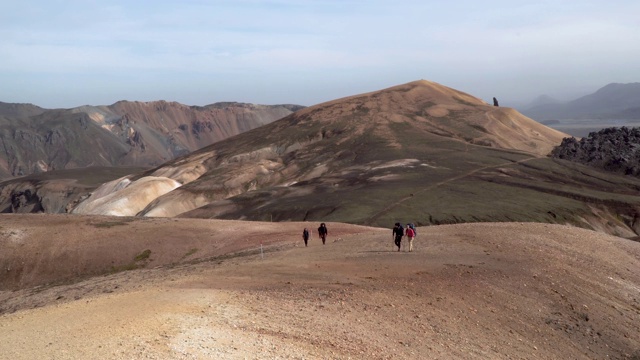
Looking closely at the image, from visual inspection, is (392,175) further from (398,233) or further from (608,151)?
(398,233)

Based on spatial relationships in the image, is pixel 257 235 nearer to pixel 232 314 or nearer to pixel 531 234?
pixel 531 234

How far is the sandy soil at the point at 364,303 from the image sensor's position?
18766mm

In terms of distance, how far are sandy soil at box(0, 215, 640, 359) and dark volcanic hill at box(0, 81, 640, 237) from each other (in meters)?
36.2

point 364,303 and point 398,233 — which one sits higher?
point 398,233

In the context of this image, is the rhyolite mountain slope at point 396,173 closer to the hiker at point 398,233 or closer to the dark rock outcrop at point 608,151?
the dark rock outcrop at point 608,151

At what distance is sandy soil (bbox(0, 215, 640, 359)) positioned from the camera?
18766mm

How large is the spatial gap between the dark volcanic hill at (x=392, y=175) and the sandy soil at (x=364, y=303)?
36177 millimetres

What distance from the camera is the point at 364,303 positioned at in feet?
80.9

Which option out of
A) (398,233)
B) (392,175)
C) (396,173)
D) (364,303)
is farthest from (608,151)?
(364,303)

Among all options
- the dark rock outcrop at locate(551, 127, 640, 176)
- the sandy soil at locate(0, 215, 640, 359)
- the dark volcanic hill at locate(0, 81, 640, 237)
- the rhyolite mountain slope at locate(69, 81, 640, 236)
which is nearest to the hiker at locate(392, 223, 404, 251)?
the sandy soil at locate(0, 215, 640, 359)

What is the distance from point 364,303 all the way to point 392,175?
76619 millimetres

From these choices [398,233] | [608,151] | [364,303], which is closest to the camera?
[364,303]

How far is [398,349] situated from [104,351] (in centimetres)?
957

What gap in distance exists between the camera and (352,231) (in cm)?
4834
